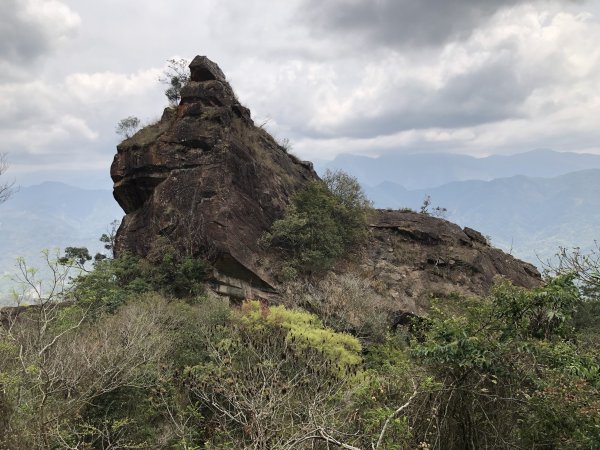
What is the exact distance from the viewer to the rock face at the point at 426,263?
85.6 feet

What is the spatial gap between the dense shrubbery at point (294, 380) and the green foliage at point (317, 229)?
5.48m

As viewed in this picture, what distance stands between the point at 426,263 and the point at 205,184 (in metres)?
15.8

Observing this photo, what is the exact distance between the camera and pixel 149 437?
11695 millimetres

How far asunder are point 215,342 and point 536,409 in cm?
1057

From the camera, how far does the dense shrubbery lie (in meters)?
6.44

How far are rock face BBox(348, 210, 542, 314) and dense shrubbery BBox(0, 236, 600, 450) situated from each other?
25.3 feet

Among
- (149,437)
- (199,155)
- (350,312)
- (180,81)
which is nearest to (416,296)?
(350,312)

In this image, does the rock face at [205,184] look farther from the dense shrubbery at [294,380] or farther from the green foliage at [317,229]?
the dense shrubbery at [294,380]

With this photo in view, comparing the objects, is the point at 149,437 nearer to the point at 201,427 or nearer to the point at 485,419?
the point at 201,427

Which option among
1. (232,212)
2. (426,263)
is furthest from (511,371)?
(426,263)

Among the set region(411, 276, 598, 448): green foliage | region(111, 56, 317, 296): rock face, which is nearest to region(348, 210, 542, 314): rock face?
region(111, 56, 317, 296): rock face

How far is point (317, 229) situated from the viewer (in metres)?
25.4

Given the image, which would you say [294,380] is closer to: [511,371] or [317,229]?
[511,371]

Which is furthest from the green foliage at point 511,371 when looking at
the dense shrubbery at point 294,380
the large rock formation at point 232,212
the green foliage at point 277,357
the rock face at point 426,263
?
the rock face at point 426,263
